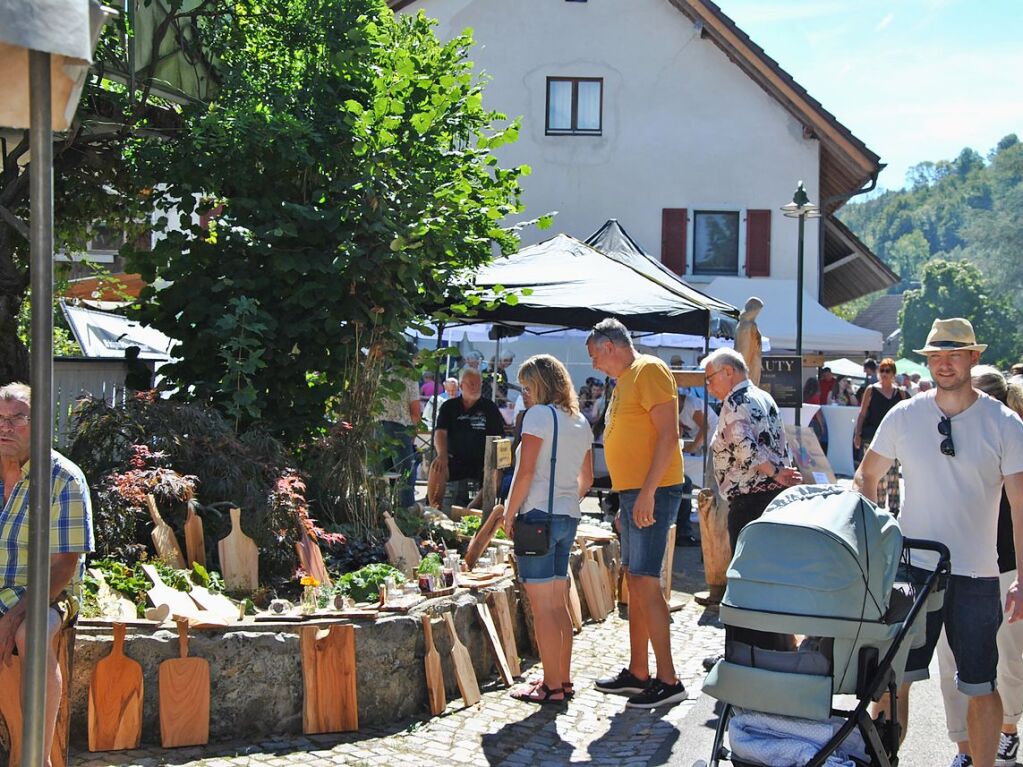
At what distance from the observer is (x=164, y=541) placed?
21.5 ft

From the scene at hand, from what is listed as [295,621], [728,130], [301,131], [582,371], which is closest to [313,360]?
[301,131]

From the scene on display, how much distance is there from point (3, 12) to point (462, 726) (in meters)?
4.47

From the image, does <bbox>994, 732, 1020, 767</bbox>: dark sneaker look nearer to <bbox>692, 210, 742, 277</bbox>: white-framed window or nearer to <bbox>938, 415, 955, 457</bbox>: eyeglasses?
<bbox>938, 415, 955, 457</bbox>: eyeglasses

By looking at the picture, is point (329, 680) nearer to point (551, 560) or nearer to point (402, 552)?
point (551, 560)

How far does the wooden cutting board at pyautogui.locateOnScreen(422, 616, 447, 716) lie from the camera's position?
619 cm

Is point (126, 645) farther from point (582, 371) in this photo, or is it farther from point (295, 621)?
point (582, 371)

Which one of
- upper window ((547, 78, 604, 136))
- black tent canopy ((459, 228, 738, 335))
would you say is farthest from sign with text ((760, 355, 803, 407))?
upper window ((547, 78, 604, 136))

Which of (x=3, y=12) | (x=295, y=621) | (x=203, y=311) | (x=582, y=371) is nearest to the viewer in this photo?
(x=3, y=12)

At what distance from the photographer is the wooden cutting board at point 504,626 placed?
700 centimetres

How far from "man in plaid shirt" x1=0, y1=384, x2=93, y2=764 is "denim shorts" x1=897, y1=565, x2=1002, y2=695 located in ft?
11.0

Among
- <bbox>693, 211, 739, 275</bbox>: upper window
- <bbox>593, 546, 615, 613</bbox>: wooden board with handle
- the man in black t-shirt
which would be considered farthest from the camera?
<bbox>693, 211, 739, 275</bbox>: upper window

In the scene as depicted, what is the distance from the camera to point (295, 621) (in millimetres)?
5961

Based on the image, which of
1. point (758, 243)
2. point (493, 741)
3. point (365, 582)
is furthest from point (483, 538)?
point (758, 243)

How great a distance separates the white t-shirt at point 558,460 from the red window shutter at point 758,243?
20.5m
